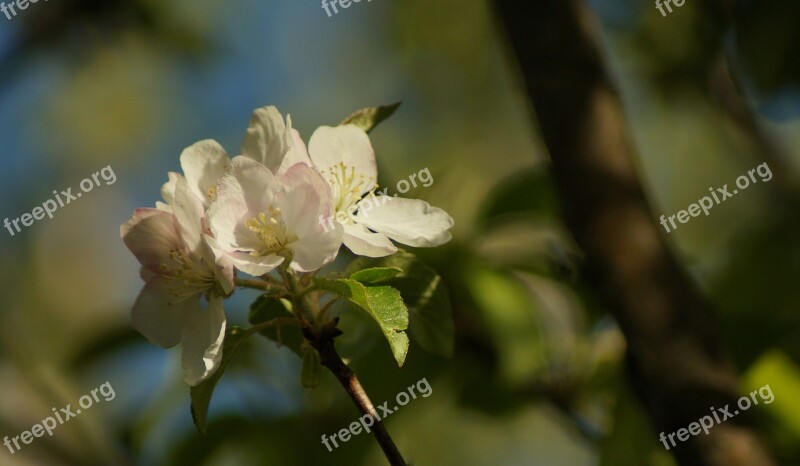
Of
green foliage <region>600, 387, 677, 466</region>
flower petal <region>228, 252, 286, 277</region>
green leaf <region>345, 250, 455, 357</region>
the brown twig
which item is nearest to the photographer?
the brown twig

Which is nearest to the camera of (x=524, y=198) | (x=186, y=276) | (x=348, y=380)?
A: (x=348, y=380)

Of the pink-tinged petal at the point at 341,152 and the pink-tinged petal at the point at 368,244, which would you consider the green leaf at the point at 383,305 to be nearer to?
the pink-tinged petal at the point at 368,244

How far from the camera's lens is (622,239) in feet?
2.80

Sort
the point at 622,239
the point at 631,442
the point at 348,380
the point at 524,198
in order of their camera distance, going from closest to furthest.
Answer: the point at 348,380 < the point at 622,239 < the point at 631,442 < the point at 524,198

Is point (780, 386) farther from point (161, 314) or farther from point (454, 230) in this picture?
point (161, 314)

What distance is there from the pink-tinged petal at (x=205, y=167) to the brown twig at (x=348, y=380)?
165 mm

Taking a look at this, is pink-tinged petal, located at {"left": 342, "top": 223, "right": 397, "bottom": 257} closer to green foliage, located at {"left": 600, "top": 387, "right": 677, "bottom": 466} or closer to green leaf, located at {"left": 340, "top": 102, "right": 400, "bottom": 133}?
green leaf, located at {"left": 340, "top": 102, "right": 400, "bottom": 133}

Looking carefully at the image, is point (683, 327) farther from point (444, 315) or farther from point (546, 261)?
point (546, 261)

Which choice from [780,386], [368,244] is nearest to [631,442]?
[780,386]

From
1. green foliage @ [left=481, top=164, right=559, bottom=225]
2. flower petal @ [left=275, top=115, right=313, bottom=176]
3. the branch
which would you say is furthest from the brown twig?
green foliage @ [left=481, top=164, right=559, bottom=225]

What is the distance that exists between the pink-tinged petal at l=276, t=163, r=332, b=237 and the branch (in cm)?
31

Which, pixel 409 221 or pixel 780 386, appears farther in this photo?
pixel 780 386

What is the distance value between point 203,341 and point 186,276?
62 millimetres

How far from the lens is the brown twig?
0.54 m
